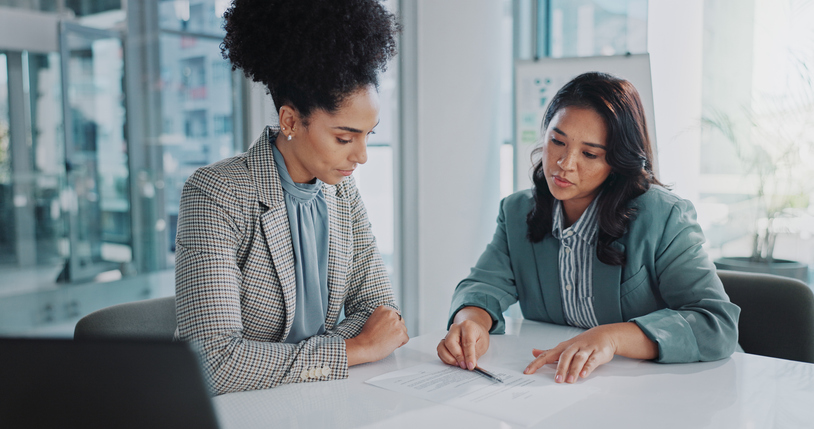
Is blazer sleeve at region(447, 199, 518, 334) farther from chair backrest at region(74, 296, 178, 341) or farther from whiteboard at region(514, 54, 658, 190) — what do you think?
whiteboard at region(514, 54, 658, 190)

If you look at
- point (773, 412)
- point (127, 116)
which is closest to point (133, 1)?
point (127, 116)

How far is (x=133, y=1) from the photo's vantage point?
297 centimetres

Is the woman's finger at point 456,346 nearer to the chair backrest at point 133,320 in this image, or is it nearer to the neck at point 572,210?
the neck at point 572,210

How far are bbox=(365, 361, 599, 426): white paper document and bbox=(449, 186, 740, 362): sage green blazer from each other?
0.99ft

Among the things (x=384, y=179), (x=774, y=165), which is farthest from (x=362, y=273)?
(x=774, y=165)

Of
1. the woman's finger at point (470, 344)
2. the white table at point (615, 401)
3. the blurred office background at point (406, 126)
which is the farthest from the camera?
the blurred office background at point (406, 126)

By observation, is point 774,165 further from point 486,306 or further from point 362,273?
point 362,273

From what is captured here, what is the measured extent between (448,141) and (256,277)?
2.37 m

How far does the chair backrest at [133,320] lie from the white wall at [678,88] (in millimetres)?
2781

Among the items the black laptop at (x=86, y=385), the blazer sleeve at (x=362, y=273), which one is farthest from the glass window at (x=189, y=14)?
the black laptop at (x=86, y=385)

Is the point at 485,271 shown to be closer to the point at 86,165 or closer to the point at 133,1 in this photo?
the point at 86,165

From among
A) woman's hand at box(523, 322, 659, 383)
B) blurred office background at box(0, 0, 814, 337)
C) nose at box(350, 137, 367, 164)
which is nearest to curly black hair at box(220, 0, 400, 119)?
nose at box(350, 137, 367, 164)

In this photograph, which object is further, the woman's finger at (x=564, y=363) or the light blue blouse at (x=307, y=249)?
the light blue blouse at (x=307, y=249)

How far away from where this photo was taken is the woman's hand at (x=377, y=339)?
125cm
